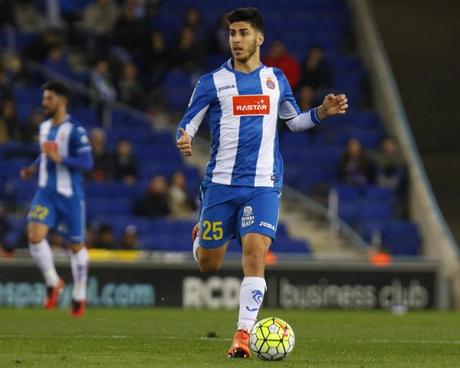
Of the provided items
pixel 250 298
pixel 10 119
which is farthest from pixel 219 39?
pixel 250 298

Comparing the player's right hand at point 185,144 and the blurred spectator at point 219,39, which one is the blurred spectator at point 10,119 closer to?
the blurred spectator at point 219,39

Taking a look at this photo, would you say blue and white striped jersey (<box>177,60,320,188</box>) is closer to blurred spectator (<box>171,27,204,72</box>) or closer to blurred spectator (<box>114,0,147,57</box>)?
blurred spectator (<box>171,27,204,72</box>)

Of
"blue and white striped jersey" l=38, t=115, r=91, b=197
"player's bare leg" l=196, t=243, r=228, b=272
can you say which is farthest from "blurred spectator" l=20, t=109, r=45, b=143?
"player's bare leg" l=196, t=243, r=228, b=272

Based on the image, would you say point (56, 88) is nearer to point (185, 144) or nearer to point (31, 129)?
point (185, 144)

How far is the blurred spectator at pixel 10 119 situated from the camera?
2230 centimetres

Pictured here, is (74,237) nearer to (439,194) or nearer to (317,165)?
(317,165)

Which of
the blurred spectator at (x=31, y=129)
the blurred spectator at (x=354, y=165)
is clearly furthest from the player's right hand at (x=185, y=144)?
the blurred spectator at (x=31, y=129)

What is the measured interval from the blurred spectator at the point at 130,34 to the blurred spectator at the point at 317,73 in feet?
9.93

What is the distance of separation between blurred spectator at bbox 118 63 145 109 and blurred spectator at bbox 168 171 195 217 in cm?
257

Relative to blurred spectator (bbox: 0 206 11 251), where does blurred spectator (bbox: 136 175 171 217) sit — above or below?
above

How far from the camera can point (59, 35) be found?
2533 centimetres

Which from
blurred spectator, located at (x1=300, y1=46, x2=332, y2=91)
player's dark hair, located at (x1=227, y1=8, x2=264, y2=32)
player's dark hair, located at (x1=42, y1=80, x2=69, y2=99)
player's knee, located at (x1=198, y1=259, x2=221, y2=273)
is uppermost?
blurred spectator, located at (x1=300, y1=46, x2=332, y2=91)

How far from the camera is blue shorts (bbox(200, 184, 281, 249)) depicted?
980 centimetres

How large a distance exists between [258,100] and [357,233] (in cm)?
1206
